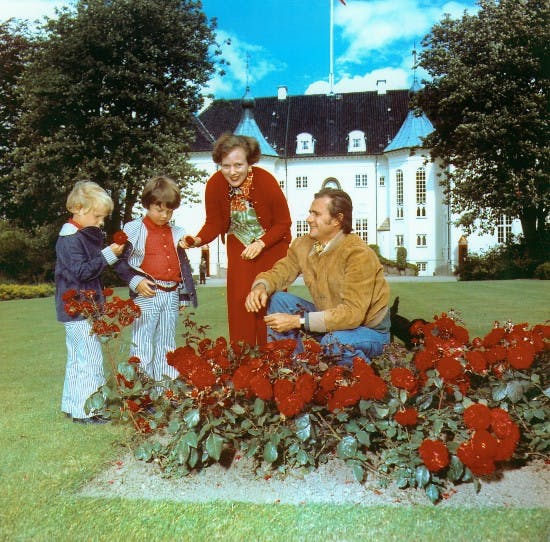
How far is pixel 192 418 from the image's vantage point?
3.56 metres

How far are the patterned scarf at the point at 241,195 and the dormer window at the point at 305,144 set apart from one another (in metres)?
41.4

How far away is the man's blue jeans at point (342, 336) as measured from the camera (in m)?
4.18

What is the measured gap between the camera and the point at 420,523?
3092mm

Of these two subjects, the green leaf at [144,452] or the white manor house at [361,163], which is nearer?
the green leaf at [144,452]

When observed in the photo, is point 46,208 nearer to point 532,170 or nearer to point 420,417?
point 532,170

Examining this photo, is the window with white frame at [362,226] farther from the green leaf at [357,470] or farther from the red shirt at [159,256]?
the green leaf at [357,470]

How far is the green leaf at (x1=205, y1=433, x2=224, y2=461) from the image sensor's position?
11.4 ft

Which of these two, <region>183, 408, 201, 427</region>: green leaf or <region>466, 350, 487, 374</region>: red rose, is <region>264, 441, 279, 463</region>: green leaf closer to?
<region>183, 408, 201, 427</region>: green leaf

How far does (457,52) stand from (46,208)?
55.7ft

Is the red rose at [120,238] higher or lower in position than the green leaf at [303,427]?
higher

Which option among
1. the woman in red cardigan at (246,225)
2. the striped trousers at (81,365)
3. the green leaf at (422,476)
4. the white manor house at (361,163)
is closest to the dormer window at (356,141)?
the white manor house at (361,163)

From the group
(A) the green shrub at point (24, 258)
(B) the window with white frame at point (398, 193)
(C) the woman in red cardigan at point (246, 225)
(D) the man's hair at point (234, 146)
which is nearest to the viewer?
(D) the man's hair at point (234, 146)

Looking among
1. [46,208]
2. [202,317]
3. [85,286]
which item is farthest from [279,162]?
[85,286]

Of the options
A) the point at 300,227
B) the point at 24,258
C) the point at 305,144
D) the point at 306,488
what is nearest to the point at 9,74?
the point at 24,258
